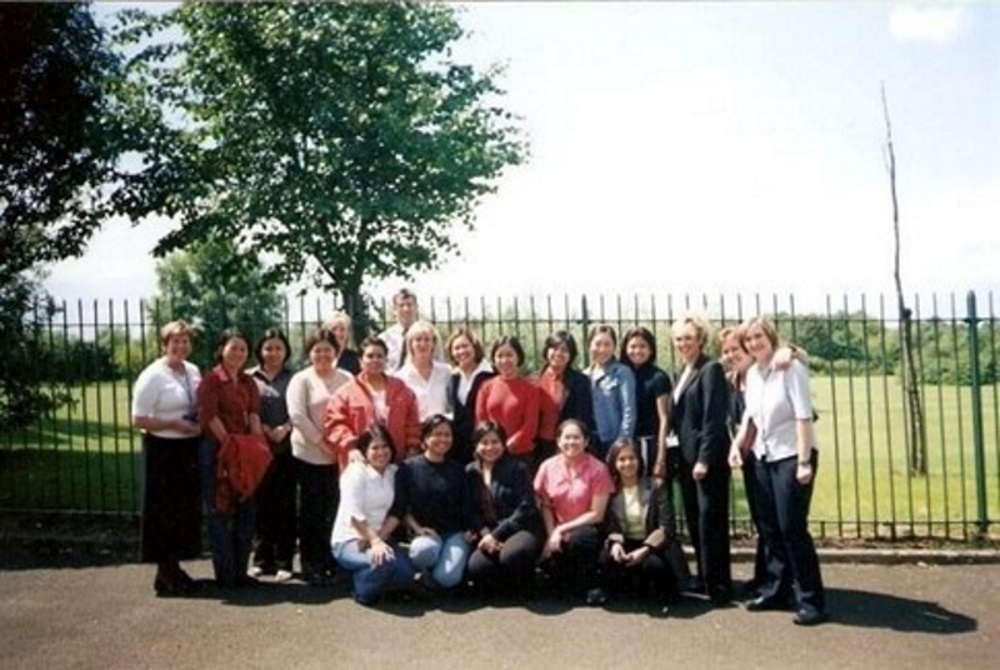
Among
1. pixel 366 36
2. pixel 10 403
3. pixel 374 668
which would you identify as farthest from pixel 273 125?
pixel 374 668

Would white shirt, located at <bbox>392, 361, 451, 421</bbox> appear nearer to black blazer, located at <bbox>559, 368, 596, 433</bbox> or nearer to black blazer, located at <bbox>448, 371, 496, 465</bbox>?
black blazer, located at <bbox>448, 371, 496, 465</bbox>

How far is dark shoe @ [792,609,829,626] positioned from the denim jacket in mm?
1685

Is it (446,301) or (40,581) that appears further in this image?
(446,301)

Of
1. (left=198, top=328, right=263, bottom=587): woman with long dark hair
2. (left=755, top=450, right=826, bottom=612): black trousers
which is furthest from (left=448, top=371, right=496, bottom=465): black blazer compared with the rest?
(left=755, top=450, right=826, bottom=612): black trousers

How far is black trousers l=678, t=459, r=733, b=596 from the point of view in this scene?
6441mm

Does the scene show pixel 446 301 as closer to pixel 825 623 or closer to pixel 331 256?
pixel 825 623

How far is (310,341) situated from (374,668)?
2769mm

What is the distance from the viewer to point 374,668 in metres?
5.27

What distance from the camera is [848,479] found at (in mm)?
12555

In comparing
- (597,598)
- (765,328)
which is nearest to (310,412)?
(597,598)

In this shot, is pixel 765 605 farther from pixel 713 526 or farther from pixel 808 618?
pixel 713 526

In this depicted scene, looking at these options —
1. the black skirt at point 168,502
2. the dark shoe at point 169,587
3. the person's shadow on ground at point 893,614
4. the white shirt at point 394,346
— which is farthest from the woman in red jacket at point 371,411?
the person's shadow on ground at point 893,614

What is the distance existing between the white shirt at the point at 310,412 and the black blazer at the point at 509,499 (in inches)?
49.3

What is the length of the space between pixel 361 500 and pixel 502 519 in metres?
1.03
